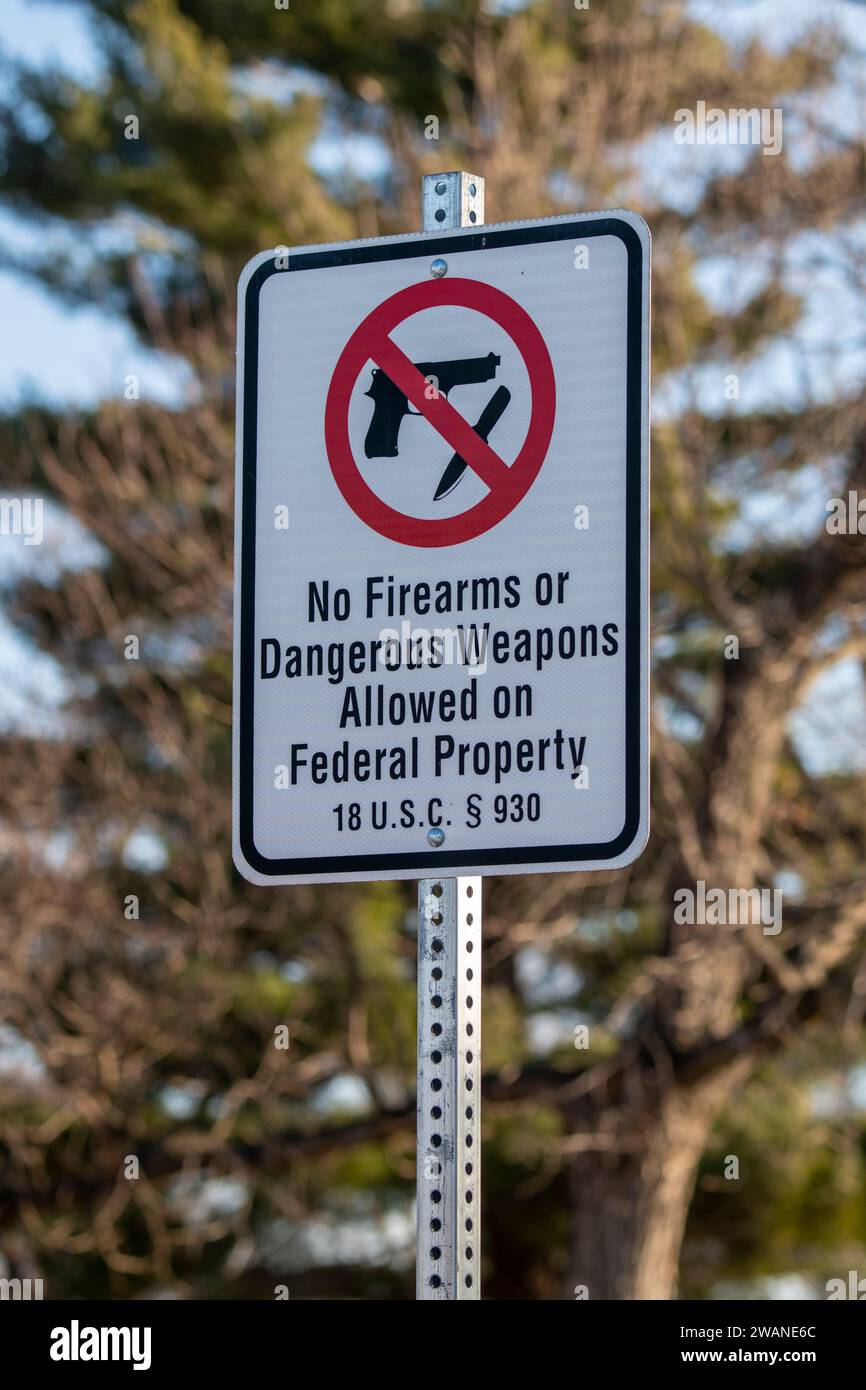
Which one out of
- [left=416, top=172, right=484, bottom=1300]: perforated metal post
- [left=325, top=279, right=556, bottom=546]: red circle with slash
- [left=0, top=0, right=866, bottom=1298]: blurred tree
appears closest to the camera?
[left=416, top=172, right=484, bottom=1300]: perforated metal post

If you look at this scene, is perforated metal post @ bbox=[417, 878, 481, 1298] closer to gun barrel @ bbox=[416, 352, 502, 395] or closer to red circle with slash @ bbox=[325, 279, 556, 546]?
red circle with slash @ bbox=[325, 279, 556, 546]

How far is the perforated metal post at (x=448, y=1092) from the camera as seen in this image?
2062 millimetres

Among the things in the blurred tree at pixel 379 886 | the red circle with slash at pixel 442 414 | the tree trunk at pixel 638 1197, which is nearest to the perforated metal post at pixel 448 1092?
the red circle with slash at pixel 442 414

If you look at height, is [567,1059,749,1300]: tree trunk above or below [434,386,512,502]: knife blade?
below

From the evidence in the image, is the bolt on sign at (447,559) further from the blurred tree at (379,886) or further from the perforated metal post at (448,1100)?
the blurred tree at (379,886)

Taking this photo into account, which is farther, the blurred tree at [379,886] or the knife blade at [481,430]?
the blurred tree at [379,886]

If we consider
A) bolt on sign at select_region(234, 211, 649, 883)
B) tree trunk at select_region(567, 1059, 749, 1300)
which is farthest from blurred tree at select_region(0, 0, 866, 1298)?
bolt on sign at select_region(234, 211, 649, 883)

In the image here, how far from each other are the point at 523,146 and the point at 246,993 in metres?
5.43

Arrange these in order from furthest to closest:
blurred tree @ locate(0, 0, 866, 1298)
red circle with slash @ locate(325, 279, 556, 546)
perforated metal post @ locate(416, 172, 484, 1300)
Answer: blurred tree @ locate(0, 0, 866, 1298) < red circle with slash @ locate(325, 279, 556, 546) < perforated metal post @ locate(416, 172, 484, 1300)

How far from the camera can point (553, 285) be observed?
226 centimetres

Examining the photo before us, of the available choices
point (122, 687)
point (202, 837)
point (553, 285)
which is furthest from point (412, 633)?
point (122, 687)

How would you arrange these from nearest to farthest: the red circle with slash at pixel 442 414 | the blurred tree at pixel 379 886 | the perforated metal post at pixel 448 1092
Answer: the perforated metal post at pixel 448 1092, the red circle with slash at pixel 442 414, the blurred tree at pixel 379 886

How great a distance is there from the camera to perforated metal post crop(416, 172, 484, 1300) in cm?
206

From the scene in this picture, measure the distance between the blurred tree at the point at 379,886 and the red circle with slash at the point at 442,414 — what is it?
8.25 m
